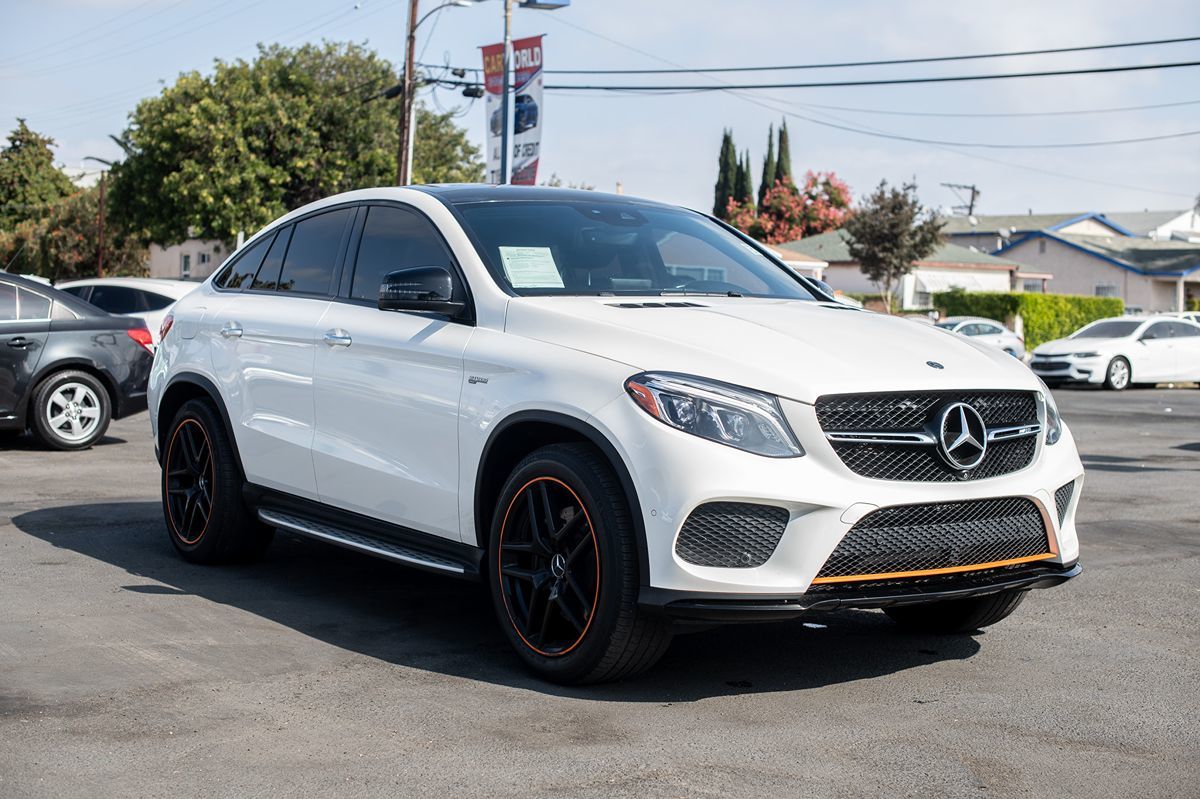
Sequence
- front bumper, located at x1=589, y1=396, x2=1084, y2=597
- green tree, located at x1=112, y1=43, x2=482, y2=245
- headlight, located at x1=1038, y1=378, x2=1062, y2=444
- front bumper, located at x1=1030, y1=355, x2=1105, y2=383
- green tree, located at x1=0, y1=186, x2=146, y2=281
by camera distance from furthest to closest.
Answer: green tree, located at x1=0, y1=186, x2=146, y2=281 < green tree, located at x1=112, y1=43, x2=482, y2=245 < front bumper, located at x1=1030, y1=355, x2=1105, y2=383 < headlight, located at x1=1038, y1=378, x2=1062, y2=444 < front bumper, located at x1=589, y1=396, x2=1084, y2=597

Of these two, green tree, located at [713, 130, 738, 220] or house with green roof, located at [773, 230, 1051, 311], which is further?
green tree, located at [713, 130, 738, 220]

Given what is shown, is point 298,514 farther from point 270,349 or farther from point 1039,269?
point 1039,269

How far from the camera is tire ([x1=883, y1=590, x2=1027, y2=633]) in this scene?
5.69m

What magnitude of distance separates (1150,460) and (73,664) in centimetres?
1124

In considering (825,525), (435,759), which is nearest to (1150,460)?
(825,525)

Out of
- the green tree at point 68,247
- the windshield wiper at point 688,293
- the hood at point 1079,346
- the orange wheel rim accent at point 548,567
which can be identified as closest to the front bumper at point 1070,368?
the hood at point 1079,346

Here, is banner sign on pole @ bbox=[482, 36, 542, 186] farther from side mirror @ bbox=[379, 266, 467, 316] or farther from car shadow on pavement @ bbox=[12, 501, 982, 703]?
side mirror @ bbox=[379, 266, 467, 316]

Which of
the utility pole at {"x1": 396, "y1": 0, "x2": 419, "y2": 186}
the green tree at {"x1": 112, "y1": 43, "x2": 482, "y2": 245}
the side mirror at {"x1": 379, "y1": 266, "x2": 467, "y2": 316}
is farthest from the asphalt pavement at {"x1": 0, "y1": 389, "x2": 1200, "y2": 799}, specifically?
the green tree at {"x1": 112, "y1": 43, "x2": 482, "y2": 245}

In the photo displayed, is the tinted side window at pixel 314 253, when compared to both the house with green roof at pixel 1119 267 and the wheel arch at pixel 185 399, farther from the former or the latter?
the house with green roof at pixel 1119 267

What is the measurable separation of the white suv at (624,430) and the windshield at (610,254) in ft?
0.05

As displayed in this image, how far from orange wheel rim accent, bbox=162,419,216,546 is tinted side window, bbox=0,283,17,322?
5.50 metres

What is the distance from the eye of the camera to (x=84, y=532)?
8.07 meters

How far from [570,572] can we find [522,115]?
22873 mm

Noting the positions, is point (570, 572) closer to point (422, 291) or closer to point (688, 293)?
point (422, 291)
